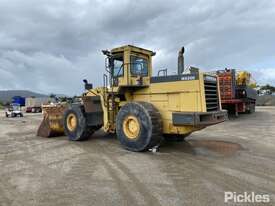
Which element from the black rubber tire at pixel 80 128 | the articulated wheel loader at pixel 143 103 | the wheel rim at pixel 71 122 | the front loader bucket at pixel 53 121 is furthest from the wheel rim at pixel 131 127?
the front loader bucket at pixel 53 121

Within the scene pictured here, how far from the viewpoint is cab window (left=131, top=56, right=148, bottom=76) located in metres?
9.35

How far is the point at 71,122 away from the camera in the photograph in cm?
1084

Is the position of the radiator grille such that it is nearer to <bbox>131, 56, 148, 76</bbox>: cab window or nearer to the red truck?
<bbox>131, 56, 148, 76</bbox>: cab window

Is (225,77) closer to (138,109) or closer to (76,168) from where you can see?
(138,109)

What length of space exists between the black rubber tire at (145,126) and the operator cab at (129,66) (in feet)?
2.98

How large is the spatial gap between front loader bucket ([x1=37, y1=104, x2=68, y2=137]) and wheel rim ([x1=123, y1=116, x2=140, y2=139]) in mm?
3586

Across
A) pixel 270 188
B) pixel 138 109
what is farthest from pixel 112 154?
pixel 270 188

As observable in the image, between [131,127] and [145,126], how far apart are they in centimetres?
69

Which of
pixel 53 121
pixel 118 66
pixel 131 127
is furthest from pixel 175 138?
pixel 53 121

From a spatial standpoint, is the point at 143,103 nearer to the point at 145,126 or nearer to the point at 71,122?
the point at 145,126

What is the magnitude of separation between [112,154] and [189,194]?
3.62 meters

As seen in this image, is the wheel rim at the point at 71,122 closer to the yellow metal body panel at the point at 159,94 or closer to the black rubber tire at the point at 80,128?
the black rubber tire at the point at 80,128

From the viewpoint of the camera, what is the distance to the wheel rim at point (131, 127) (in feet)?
27.5

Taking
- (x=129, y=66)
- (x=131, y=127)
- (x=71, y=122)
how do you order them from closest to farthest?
(x=131, y=127), (x=129, y=66), (x=71, y=122)
